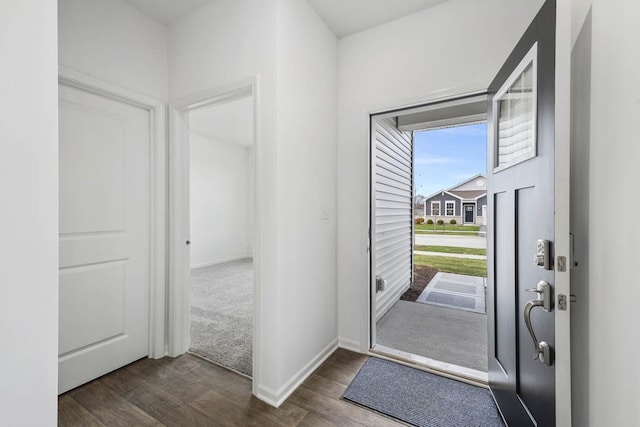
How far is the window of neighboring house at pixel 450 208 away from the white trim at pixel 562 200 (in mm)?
3269

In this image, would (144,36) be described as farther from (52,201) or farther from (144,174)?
(52,201)

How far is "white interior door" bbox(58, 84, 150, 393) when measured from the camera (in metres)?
1.77

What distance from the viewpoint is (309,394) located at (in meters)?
1.78

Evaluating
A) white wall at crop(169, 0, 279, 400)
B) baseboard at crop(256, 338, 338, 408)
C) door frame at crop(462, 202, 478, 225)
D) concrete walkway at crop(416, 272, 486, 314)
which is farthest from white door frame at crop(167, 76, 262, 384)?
door frame at crop(462, 202, 478, 225)

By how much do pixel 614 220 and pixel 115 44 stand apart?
2.81 metres

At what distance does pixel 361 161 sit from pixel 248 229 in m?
5.07

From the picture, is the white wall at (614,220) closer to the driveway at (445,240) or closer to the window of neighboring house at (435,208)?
the window of neighboring house at (435,208)

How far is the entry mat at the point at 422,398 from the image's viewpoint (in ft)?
5.14

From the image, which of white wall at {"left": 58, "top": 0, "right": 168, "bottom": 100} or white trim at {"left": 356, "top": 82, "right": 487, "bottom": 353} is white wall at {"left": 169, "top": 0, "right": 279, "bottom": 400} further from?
white trim at {"left": 356, "top": 82, "right": 487, "bottom": 353}

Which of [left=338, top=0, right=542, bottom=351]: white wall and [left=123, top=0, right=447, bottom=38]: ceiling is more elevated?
[left=123, top=0, right=447, bottom=38]: ceiling

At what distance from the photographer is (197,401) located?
66.7 inches

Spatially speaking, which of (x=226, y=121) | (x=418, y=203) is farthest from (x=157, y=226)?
(x=418, y=203)

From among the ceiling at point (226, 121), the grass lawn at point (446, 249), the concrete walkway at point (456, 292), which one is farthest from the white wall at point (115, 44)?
the grass lawn at point (446, 249)

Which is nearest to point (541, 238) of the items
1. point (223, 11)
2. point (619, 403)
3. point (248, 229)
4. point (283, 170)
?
point (619, 403)
